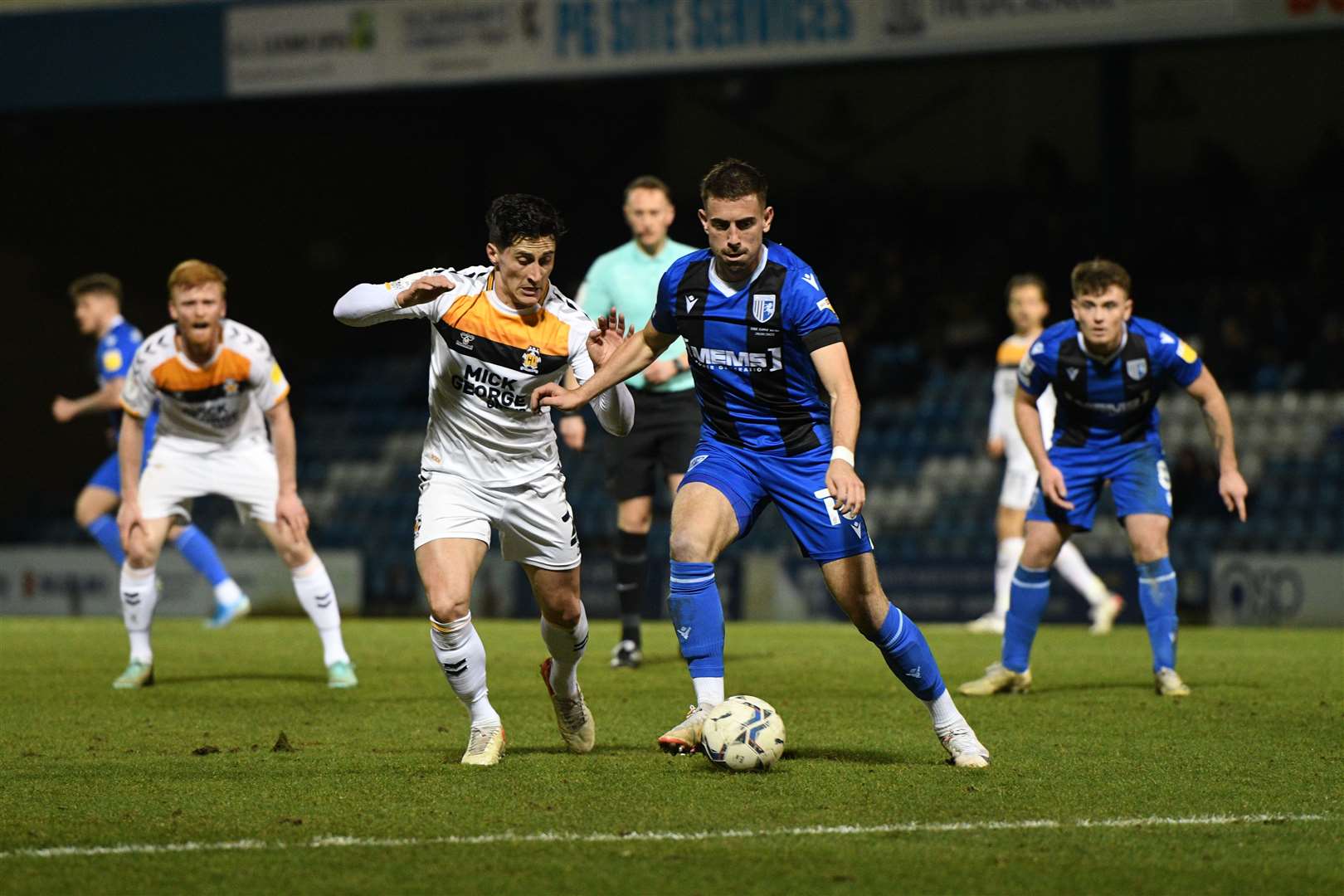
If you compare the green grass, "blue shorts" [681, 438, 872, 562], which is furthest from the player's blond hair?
"blue shorts" [681, 438, 872, 562]

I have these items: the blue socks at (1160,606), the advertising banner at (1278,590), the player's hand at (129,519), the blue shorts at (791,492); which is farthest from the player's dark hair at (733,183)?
the advertising banner at (1278,590)

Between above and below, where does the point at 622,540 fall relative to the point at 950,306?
below

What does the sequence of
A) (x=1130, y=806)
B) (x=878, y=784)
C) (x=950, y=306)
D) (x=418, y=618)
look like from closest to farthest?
1. (x=1130, y=806)
2. (x=878, y=784)
3. (x=418, y=618)
4. (x=950, y=306)

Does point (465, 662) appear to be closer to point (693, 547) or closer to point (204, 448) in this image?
point (693, 547)

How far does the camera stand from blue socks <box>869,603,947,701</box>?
19.7ft

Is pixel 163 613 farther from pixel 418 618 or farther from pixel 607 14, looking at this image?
pixel 607 14

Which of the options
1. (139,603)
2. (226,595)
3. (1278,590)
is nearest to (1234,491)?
(139,603)

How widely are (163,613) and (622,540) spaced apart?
9.57m

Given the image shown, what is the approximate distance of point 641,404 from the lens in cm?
972

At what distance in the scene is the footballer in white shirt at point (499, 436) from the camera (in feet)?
20.1

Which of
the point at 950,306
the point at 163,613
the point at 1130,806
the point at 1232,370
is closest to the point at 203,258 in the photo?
the point at 163,613

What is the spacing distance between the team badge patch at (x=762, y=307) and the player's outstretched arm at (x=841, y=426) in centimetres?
23

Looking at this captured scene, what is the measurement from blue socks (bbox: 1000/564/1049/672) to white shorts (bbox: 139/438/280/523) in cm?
380

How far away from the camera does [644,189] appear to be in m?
9.42
